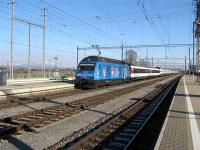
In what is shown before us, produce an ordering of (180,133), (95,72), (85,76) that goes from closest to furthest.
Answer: (180,133)
(95,72)
(85,76)

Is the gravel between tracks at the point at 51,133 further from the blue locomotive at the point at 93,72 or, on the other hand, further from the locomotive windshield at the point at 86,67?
the locomotive windshield at the point at 86,67

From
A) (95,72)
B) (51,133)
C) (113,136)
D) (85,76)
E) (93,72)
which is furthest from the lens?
(85,76)

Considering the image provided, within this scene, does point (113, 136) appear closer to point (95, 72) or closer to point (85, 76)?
point (95, 72)

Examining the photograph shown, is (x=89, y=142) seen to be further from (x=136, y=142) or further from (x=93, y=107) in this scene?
(x=93, y=107)

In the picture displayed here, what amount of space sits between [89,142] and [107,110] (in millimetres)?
7663

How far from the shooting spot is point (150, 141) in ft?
33.6

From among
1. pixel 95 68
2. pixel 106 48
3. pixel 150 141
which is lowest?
pixel 150 141

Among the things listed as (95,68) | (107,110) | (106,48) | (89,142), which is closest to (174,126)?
(89,142)

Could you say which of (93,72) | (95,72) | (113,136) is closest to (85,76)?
(93,72)

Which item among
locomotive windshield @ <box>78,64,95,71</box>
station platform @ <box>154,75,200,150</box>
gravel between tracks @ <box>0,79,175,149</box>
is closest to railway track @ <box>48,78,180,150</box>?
gravel between tracks @ <box>0,79,175,149</box>

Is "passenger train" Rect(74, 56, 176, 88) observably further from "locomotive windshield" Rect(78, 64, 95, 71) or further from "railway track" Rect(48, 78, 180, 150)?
"railway track" Rect(48, 78, 180, 150)

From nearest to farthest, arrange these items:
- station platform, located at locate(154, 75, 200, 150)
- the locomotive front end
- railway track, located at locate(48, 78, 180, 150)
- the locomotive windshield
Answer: station platform, located at locate(154, 75, 200, 150), railway track, located at locate(48, 78, 180, 150), the locomotive front end, the locomotive windshield

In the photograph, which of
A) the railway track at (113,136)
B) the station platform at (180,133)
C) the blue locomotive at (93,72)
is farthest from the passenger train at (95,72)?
the station platform at (180,133)

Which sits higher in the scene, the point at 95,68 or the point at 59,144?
the point at 95,68
